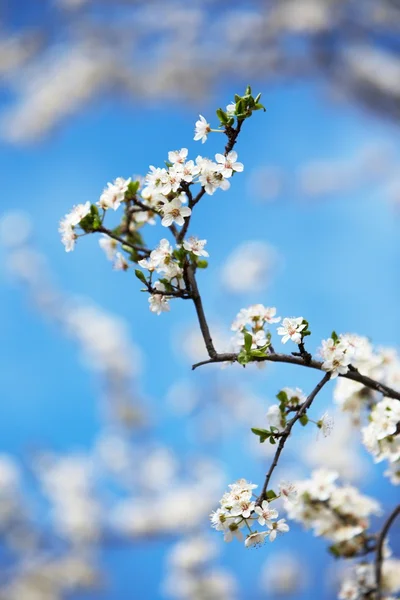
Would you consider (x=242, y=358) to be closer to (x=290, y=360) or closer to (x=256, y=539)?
(x=290, y=360)

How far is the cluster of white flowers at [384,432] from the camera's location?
92cm

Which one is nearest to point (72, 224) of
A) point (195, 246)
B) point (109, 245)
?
point (109, 245)

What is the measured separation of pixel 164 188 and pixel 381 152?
3.64 metres

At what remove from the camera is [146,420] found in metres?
3.87

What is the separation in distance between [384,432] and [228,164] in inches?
17.8

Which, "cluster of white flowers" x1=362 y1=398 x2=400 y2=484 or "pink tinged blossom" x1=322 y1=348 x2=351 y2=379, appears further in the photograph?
"cluster of white flowers" x1=362 y1=398 x2=400 y2=484

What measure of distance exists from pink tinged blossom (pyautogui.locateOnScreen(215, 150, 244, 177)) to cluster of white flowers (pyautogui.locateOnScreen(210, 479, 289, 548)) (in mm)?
405

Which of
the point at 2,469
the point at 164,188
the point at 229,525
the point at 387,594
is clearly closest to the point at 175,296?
the point at 164,188

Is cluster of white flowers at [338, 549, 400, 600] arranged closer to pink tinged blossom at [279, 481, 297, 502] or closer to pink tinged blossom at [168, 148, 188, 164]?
pink tinged blossom at [279, 481, 297, 502]

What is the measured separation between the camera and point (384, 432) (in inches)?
36.0

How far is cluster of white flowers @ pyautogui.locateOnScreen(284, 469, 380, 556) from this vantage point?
1.17 metres

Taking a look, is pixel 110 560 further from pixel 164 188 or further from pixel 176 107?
pixel 164 188

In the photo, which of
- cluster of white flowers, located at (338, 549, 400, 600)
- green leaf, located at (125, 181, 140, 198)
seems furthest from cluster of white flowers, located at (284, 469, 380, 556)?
green leaf, located at (125, 181, 140, 198)

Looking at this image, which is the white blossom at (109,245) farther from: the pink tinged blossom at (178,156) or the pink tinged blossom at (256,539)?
the pink tinged blossom at (256,539)
